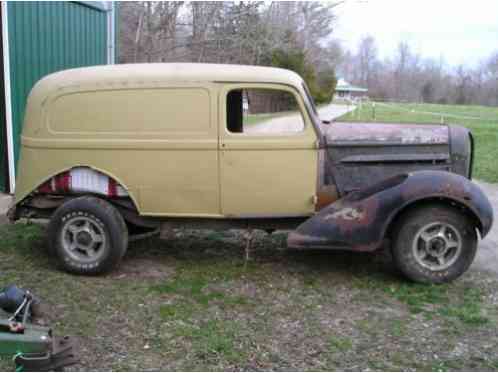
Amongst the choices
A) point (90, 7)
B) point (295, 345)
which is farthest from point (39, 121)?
point (90, 7)

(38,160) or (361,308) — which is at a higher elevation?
(38,160)

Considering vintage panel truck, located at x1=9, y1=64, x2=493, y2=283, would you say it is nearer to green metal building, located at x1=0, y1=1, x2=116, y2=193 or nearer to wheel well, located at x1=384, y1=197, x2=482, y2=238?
wheel well, located at x1=384, y1=197, x2=482, y2=238

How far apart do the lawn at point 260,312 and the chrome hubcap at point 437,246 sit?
23 cm

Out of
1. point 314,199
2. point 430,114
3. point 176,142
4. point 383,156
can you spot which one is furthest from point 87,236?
point 430,114

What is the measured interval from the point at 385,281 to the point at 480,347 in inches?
54.1

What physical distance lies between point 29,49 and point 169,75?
14.9 feet

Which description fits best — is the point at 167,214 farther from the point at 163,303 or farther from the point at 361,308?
the point at 361,308

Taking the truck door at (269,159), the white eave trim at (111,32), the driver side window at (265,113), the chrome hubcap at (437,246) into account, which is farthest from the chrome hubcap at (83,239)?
the white eave trim at (111,32)

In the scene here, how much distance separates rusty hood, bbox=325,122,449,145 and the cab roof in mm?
636

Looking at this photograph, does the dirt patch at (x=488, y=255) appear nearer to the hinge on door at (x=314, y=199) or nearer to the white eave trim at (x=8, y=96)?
the hinge on door at (x=314, y=199)

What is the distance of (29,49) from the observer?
8.74 m

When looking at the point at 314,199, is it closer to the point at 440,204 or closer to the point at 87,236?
the point at 440,204

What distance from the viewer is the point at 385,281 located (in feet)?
17.6

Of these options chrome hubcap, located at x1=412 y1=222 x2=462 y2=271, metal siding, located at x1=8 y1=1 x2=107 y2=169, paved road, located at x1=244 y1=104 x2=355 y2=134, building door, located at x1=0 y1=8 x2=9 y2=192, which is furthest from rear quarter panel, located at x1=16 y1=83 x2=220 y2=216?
metal siding, located at x1=8 y1=1 x2=107 y2=169
